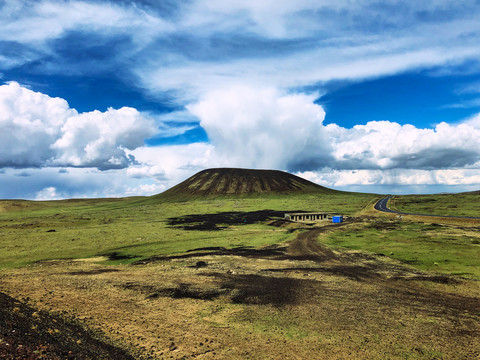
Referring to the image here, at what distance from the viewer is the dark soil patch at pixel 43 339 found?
10.5 metres

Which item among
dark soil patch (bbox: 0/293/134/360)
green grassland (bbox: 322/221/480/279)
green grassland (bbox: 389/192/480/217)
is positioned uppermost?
dark soil patch (bbox: 0/293/134/360)

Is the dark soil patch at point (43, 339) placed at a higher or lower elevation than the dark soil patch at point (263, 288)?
higher

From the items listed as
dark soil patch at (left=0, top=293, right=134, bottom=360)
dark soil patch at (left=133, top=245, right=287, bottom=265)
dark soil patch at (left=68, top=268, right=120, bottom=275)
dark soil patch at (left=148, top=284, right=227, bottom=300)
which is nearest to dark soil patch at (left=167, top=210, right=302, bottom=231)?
dark soil patch at (left=133, top=245, right=287, bottom=265)

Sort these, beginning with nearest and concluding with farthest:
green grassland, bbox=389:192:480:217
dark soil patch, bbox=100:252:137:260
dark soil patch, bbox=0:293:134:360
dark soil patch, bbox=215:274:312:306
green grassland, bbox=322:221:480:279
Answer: dark soil patch, bbox=0:293:134:360 < dark soil patch, bbox=215:274:312:306 < green grassland, bbox=322:221:480:279 < dark soil patch, bbox=100:252:137:260 < green grassland, bbox=389:192:480:217

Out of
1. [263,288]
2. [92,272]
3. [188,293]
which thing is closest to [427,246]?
[263,288]

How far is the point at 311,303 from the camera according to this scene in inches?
861

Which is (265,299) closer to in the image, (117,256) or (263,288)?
(263,288)

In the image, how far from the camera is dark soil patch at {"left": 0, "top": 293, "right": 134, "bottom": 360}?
10.5 meters

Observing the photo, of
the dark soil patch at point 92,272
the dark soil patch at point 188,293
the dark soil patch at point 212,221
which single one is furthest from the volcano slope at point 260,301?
the dark soil patch at point 212,221

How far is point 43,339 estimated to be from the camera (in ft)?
39.6

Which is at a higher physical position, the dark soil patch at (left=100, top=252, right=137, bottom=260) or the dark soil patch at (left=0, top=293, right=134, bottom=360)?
the dark soil patch at (left=0, top=293, right=134, bottom=360)

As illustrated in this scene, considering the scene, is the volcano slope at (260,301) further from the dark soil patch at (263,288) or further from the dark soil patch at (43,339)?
the dark soil patch at (43,339)

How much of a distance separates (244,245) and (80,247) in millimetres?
29855

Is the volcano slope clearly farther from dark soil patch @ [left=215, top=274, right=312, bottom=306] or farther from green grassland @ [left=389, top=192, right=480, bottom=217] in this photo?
green grassland @ [left=389, top=192, right=480, bottom=217]
